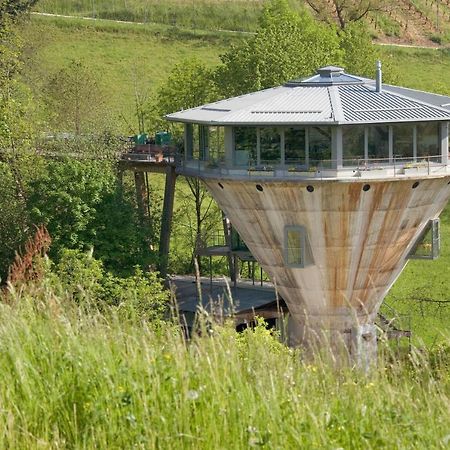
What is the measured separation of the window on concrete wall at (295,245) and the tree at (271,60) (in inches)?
612

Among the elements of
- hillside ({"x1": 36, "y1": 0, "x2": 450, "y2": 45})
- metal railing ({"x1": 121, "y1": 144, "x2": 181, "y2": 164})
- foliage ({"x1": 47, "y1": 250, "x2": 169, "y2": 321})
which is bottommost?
foliage ({"x1": 47, "y1": 250, "x2": 169, "y2": 321})

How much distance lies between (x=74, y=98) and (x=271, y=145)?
2583 centimetres

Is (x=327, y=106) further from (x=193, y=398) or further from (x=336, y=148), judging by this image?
(x=193, y=398)

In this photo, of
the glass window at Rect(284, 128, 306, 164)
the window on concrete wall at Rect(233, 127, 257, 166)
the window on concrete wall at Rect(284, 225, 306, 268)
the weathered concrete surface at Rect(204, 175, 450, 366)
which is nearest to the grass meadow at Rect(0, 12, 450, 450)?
the weathered concrete surface at Rect(204, 175, 450, 366)

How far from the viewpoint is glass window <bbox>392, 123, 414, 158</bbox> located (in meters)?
34.3

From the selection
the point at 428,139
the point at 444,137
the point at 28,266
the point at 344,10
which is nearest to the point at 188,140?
the point at 428,139

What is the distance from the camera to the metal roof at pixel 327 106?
33281 millimetres

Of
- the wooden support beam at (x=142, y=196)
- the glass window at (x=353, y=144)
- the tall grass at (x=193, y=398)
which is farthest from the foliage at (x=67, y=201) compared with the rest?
the tall grass at (x=193, y=398)

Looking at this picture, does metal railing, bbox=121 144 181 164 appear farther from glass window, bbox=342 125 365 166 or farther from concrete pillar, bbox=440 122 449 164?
concrete pillar, bbox=440 122 449 164

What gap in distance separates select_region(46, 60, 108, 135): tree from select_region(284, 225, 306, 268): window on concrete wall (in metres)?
20.9

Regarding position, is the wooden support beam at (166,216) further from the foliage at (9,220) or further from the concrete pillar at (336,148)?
the concrete pillar at (336,148)

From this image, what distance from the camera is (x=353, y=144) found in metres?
33.8

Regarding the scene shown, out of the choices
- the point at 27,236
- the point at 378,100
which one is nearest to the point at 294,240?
the point at 378,100

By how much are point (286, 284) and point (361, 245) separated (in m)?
2.93
